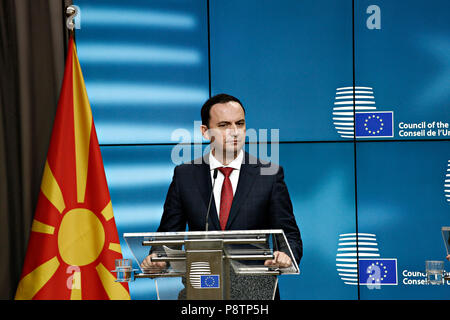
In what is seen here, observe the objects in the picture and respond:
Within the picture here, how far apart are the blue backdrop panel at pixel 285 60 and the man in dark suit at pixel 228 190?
100 centimetres

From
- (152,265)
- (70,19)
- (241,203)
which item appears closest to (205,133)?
(241,203)

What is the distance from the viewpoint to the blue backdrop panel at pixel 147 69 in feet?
12.8

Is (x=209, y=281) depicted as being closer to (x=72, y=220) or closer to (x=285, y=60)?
(x=72, y=220)

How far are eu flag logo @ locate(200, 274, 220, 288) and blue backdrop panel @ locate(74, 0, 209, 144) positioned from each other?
2.14 metres

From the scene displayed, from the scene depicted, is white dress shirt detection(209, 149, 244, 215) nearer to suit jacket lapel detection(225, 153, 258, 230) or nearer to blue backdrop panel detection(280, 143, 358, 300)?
suit jacket lapel detection(225, 153, 258, 230)

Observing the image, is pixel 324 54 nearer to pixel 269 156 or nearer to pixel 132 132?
pixel 269 156

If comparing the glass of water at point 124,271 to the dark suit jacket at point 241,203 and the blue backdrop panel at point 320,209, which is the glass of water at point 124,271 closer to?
the dark suit jacket at point 241,203

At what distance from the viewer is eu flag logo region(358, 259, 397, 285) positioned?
378cm

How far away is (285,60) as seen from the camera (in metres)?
3.91

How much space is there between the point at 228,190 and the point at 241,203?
0.42 ft

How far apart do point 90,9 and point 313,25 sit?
175cm

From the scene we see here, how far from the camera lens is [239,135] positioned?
2875 mm
